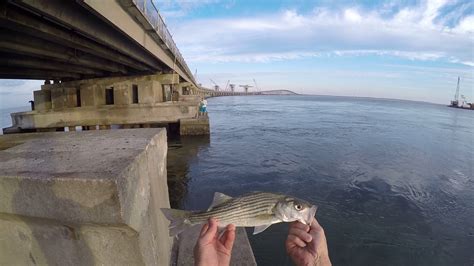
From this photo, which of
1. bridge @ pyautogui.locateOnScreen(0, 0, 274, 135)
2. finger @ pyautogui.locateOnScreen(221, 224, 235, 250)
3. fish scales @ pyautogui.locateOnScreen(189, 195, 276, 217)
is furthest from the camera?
bridge @ pyautogui.locateOnScreen(0, 0, 274, 135)

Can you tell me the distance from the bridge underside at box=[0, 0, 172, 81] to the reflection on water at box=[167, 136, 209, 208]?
5.74m

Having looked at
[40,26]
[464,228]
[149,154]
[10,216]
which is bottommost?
[464,228]

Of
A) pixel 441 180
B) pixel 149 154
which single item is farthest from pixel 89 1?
pixel 441 180

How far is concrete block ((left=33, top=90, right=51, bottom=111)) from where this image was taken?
21.5m

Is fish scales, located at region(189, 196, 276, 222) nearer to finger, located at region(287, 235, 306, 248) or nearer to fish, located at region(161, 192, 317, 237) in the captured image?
fish, located at region(161, 192, 317, 237)

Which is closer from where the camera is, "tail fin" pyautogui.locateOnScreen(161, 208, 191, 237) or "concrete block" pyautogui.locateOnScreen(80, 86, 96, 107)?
"tail fin" pyautogui.locateOnScreen(161, 208, 191, 237)

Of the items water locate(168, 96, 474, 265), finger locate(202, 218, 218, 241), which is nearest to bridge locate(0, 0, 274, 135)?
water locate(168, 96, 474, 265)

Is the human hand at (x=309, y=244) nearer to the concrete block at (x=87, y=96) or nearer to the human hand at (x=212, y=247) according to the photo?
the human hand at (x=212, y=247)

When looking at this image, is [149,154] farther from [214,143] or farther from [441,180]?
[214,143]

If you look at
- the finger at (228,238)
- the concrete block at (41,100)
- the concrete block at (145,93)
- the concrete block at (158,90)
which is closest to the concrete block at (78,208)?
the finger at (228,238)

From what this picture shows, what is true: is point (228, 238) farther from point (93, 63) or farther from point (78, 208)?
point (93, 63)

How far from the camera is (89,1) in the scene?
→ 796cm

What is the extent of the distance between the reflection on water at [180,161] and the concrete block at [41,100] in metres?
8.99

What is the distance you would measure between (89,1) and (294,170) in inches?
425
